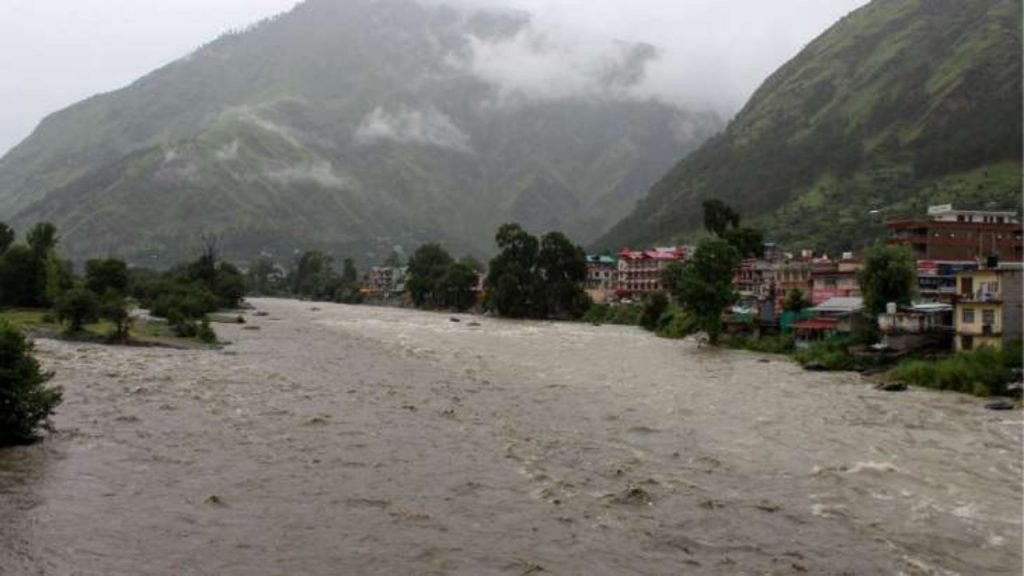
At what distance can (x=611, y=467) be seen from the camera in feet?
85.5

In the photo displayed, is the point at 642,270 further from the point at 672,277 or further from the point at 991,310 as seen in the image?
the point at 991,310

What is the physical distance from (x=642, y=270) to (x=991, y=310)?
88.9 m

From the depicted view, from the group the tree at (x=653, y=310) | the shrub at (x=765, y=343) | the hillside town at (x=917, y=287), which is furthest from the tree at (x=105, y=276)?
the hillside town at (x=917, y=287)

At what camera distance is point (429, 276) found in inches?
6171

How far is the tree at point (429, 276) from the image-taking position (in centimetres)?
15225

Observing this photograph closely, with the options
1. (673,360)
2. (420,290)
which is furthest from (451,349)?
(420,290)

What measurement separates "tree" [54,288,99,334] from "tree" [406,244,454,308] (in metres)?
84.5

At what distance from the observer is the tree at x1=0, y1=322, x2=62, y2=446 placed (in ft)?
85.1

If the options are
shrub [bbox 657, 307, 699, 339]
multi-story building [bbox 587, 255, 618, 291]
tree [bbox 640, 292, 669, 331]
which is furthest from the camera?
multi-story building [bbox 587, 255, 618, 291]

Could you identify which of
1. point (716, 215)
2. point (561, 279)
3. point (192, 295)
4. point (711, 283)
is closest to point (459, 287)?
point (561, 279)

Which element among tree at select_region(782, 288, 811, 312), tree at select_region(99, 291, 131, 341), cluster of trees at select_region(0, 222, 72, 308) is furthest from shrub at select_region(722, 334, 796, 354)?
cluster of trees at select_region(0, 222, 72, 308)

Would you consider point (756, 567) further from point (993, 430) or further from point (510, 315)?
point (510, 315)

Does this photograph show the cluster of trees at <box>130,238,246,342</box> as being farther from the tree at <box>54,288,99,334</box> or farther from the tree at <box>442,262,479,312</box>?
the tree at <box>442,262,479,312</box>

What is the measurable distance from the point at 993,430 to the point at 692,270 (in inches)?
1768
